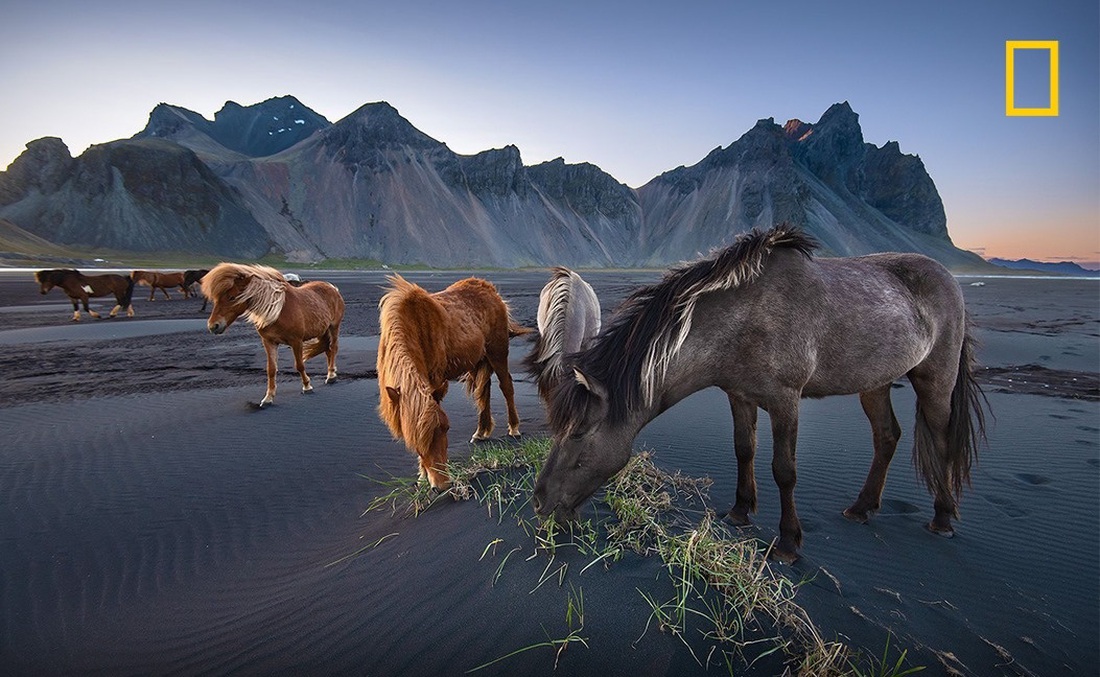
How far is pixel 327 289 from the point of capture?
920 centimetres

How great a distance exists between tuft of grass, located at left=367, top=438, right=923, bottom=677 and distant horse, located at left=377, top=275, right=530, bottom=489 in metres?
0.47

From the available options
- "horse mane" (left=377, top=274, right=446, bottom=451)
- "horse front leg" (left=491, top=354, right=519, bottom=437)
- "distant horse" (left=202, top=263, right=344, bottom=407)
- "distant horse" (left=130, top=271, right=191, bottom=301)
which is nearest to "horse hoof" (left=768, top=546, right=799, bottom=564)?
"horse mane" (left=377, top=274, right=446, bottom=451)

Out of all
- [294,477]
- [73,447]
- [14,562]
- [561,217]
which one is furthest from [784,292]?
[561,217]

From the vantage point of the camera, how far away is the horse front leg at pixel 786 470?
10.6 feet

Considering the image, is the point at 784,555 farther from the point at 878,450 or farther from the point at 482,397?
the point at 482,397

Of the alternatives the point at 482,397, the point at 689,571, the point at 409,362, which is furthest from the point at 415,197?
the point at 689,571

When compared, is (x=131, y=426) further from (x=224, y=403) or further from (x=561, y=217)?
(x=561, y=217)

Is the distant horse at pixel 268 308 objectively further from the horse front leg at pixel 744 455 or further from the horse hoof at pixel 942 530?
the horse hoof at pixel 942 530

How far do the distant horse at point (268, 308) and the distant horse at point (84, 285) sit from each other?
54.1ft

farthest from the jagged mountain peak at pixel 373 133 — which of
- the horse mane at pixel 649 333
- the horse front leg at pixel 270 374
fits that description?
the horse mane at pixel 649 333

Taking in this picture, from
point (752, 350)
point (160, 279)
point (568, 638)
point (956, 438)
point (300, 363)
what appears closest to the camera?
point (568, 638)

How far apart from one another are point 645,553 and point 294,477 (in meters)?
3.92

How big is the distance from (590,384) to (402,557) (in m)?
1.72

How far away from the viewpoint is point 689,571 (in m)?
2.57
